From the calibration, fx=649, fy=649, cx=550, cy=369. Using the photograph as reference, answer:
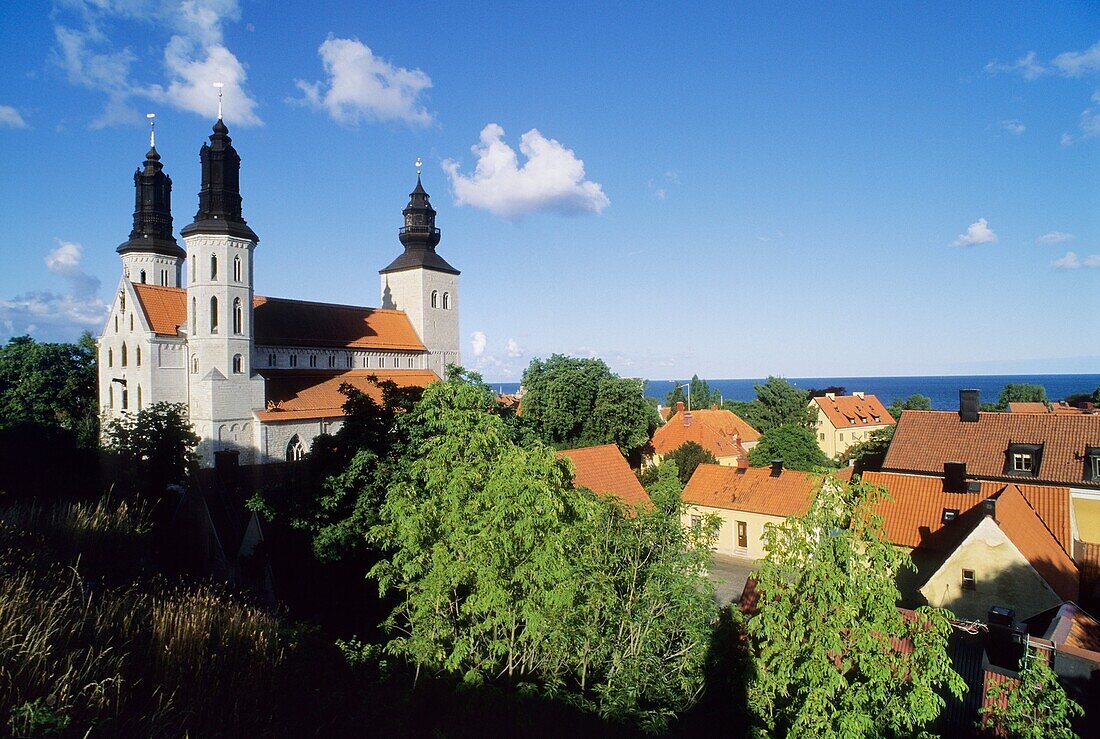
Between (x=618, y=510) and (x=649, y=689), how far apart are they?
3.91m

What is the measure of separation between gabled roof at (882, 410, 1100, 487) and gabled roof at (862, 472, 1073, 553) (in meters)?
1.30

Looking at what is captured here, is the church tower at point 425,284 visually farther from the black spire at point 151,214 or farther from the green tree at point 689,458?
the green tree at point 689,458

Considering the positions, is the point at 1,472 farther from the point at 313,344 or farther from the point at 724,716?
the point at 724,716

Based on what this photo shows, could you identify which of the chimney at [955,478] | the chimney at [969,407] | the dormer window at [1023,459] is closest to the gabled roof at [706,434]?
the chimney at [969,407]

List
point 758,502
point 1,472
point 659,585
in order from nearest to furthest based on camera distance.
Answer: point 659,585
point 1,472
point 758,502

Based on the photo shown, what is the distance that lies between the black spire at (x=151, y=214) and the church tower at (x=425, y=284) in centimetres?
1455

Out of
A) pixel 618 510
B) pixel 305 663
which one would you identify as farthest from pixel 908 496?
pixel 305 663

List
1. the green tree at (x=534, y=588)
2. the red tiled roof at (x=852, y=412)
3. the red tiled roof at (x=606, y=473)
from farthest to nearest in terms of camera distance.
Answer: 1. the red tiled roof at (x=852, y=412)
2. the red tiled roof at (x=606, y=473)
3. the green tree at (x=534, y=588)

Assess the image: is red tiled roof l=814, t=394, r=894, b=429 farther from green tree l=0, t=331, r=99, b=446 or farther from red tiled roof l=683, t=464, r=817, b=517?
green tree l=0, t=331, r=99, b=446

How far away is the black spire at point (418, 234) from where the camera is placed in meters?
48.6

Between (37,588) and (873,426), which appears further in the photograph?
(873,426)

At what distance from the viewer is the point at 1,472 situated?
75.5 ft

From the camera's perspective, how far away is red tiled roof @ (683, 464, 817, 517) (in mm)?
25469

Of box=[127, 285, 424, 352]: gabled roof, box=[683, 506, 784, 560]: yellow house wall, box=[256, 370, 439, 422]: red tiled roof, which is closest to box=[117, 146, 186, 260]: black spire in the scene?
box=[127, 285, 424, 352]: gabled roof
